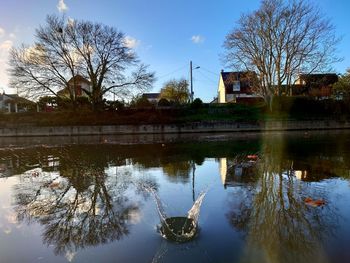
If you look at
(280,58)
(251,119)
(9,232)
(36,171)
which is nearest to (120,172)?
(36,171)

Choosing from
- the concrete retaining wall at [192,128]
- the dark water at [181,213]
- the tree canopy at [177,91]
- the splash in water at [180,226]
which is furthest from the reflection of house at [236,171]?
the tree canopy at [177,91]

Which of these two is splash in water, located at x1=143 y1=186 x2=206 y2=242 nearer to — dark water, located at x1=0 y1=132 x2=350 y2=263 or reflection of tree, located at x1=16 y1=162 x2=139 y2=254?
dark water, located at x1=0 y1=132 x2=350 y2=263

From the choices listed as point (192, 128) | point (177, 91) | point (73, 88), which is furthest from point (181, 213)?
point (177, 91)

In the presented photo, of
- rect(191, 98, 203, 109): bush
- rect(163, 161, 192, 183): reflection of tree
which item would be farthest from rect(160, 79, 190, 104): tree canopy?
rect(163, 161, 192, 183): reflection of tree

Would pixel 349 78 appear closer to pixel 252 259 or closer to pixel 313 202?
pixel 313 202

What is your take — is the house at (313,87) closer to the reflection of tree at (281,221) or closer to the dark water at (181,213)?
the dark water at (181,213)

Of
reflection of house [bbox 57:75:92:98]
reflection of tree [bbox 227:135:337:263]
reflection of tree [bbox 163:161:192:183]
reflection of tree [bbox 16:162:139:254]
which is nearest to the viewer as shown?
reflection of tree [bbox 227:135:337:263]

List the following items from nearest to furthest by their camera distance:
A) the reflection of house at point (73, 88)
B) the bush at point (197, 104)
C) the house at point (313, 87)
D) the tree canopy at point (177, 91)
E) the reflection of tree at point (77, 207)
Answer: the reflection of tree at point (77, 207) → the house at point (313, 87) → the reflection of house at point (73, 88) → the bush at point (197, 104) → the tree canopy at point (177, 91)

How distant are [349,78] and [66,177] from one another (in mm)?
37704

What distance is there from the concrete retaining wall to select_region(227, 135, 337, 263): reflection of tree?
26.2 meters

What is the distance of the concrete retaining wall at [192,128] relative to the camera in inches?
1347

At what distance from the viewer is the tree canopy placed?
181ft

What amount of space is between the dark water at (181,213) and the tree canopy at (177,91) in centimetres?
4423

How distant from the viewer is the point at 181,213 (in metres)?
6.00
